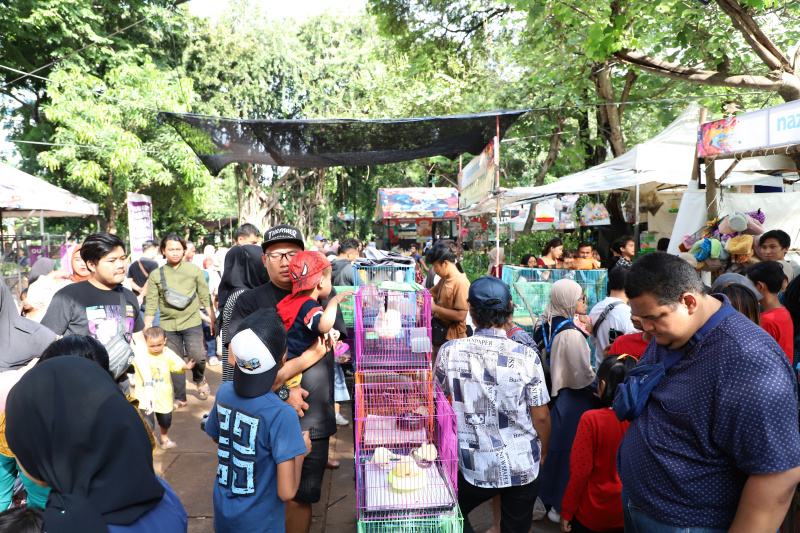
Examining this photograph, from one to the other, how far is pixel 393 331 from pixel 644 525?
1.75m

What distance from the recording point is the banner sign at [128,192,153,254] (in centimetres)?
1124

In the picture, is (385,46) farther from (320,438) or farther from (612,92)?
(320,438)

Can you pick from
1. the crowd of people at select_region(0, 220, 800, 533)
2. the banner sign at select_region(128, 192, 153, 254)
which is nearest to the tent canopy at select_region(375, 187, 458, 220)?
the banner sign at select_region(128, 192, 153, 254)

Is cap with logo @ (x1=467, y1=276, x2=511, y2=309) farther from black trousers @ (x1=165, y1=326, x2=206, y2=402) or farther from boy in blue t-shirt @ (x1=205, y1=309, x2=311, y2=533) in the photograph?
black trousers @ (x1=165, y1=326, x2=206, y2=402)

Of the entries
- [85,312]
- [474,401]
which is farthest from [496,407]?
[85,312]

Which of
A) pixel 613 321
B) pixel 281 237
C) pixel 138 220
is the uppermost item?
pixel 138 220

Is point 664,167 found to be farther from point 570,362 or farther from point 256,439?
point 256,439

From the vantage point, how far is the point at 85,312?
3320 millimetres

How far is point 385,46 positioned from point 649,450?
67.7 feet

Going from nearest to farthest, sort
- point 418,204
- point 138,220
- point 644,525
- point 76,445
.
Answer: point 76,445 → point 644,525 → point 138,220 → point 418,204

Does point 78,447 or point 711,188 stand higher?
point 711,188

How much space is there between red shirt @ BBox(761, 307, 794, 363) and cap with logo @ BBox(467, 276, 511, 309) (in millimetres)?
1839

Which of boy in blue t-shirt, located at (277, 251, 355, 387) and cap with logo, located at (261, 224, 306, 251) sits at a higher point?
cap with logo, located at (261, 224, 306, 251)

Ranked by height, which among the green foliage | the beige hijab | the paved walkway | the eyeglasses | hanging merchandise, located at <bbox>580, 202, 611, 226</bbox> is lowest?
the paved walkway
